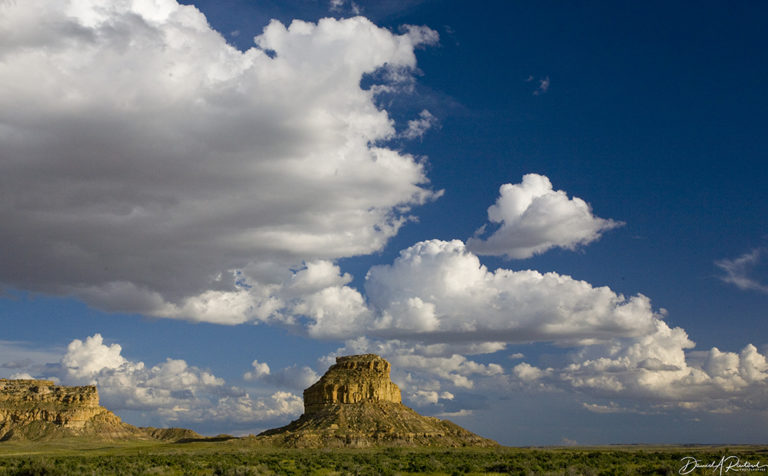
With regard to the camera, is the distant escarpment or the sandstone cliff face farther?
the sandstone cliff face

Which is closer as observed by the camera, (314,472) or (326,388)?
(314,472)

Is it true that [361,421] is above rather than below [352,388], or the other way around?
below

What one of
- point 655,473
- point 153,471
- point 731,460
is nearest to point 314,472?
point 153,471

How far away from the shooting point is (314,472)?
5669 cm

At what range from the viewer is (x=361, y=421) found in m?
165

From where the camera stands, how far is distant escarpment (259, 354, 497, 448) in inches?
5846

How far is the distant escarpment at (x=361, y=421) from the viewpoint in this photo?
5846 inches

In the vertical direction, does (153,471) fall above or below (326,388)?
below

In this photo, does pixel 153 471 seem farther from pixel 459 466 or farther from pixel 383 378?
pixel 383 378

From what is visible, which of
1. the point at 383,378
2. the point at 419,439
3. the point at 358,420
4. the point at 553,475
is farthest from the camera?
the point at 383,378

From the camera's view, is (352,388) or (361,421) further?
(352,388)

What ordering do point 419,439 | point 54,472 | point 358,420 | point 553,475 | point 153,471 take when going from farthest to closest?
point 358,420, point 419,439, point 153,471, point 54,472, point 553,475

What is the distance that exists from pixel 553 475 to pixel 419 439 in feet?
360

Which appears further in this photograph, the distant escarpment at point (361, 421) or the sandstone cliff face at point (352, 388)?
the sandstone cliff face at point (352, 388)
